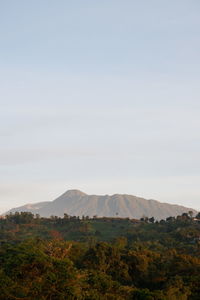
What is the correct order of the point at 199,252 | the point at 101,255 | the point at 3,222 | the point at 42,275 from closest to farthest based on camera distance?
the point at 42,275 < the point at 101,255 < the point at 199,252 < the point at 3,222

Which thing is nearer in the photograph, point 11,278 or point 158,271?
point 11,278

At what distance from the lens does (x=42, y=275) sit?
4225 centimetres

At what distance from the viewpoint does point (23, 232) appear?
121500mm

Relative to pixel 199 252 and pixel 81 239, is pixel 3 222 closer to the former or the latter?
pixel 81 239

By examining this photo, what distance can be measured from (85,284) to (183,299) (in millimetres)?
10352

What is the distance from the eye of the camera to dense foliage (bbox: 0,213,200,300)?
40.4 meters

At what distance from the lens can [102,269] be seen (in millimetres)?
61625

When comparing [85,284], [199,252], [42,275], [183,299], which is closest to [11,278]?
[42,275]

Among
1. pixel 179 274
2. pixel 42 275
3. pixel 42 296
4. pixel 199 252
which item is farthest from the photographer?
pixel 199 252

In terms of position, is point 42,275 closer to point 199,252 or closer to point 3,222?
point 199,252

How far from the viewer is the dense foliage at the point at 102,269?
4041cm

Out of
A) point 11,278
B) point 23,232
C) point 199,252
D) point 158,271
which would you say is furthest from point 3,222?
point 11,278

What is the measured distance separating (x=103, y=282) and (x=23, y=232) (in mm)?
80639

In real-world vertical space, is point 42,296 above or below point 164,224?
below
